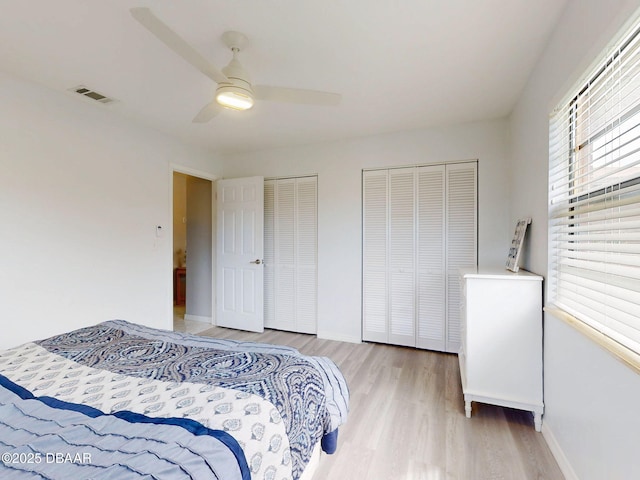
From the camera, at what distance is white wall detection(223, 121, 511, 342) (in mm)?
3055

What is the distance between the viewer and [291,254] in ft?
13.0

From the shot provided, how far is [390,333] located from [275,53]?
2940 millimetres

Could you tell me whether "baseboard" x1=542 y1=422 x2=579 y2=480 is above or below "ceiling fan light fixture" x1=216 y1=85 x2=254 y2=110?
Result: below

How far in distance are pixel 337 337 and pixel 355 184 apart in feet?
6.08

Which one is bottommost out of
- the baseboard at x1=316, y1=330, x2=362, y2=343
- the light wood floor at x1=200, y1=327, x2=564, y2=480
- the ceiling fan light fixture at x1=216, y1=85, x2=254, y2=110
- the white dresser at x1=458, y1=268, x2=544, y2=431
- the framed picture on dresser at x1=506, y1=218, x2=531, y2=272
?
the light wood floor at x1=200, y1=327, x2=564, y2=480

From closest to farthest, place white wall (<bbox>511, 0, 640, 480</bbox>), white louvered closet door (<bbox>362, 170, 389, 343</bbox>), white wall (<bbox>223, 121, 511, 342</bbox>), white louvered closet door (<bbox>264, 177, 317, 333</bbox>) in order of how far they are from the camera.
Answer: white wall (<bbox>511, 0, 640, 480</bbox>) < white wall (<bbox>223, 121, 511, 342</bbox>) < white louvered closet door (<bbox>362, 170, 389, 343</bbox>) < white louvered closet door (<bbox>264, 177, 317, 333</bbox>)

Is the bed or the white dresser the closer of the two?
the bed

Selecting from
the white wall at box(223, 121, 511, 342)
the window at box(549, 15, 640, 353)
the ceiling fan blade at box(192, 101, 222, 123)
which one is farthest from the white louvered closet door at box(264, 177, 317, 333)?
the window at box(549, 15, 640, 353)

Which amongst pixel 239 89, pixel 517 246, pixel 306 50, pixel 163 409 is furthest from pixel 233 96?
pixel 517 246

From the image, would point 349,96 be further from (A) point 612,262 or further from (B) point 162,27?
(A) point 612,262

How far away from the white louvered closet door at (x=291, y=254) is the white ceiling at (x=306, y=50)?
1212mm

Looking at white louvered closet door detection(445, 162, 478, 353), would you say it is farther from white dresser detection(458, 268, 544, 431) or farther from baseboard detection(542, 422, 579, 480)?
baseboard detection(542, 422, 579, 480)

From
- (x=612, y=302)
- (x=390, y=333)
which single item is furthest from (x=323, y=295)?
(x=612, y=302)

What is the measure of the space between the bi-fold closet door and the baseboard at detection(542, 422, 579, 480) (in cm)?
135
